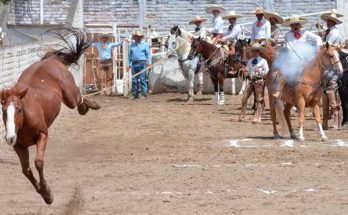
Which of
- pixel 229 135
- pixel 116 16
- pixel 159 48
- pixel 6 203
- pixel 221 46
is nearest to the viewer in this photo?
pixel 6 203

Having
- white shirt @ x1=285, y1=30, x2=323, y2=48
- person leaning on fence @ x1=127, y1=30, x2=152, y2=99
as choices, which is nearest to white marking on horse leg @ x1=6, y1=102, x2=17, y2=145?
white shirt @ x1=285, y1=30, x2=323, y2=48

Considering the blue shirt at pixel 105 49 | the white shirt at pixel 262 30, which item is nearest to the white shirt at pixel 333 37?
the white shirt at pixel 262 30

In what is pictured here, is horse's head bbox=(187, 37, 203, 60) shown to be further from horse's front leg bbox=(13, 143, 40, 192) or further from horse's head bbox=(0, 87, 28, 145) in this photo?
horse's head bbox=(0, 87, 28, 145)

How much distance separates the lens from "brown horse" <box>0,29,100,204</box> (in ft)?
32.9

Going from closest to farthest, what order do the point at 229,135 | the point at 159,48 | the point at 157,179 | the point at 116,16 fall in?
the point at 157,179 → the point at 229,135 → the point at 159,48 → the point at 116,16

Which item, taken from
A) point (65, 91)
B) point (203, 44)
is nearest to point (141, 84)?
point (203, 44)

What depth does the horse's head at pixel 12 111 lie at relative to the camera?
32.0 feet

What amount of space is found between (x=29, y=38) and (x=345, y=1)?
438 inches

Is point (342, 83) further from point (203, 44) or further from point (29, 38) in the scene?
point (29, 38)

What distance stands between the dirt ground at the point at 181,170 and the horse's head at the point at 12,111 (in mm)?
966

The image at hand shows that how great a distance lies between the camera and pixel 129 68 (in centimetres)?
2738

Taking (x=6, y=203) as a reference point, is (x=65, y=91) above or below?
above

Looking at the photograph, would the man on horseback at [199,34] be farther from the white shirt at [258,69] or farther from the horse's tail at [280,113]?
the horse's tail at [280,113]

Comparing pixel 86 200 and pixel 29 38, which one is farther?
pixel 29 38
